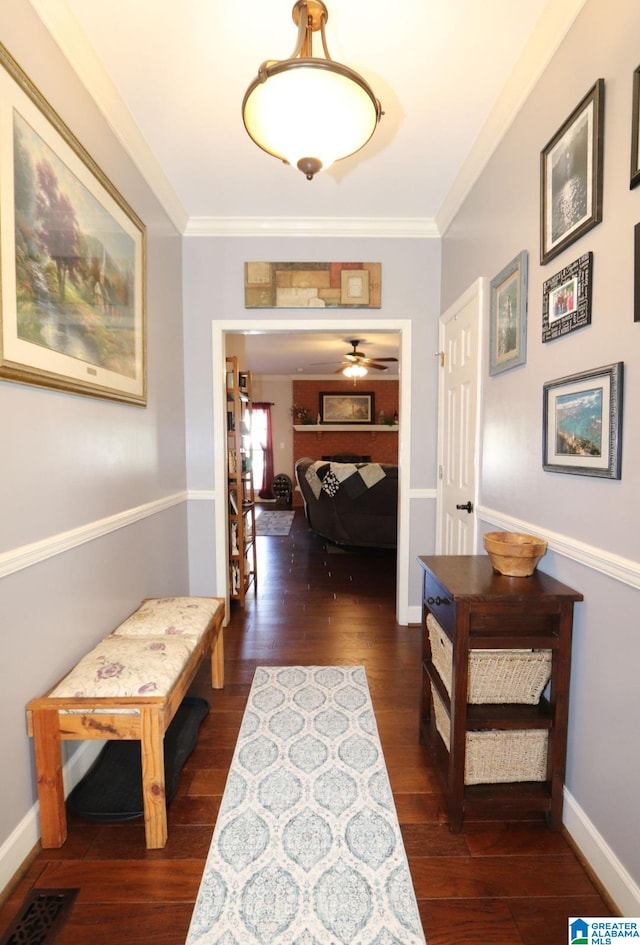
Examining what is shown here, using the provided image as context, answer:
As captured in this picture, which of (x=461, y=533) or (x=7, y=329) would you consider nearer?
(x=7, y=329)

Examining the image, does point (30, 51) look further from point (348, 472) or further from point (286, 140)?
point (348, 472)

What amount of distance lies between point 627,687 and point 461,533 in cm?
130

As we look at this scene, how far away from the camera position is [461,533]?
242 centimetres

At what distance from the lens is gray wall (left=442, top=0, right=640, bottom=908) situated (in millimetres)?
1111

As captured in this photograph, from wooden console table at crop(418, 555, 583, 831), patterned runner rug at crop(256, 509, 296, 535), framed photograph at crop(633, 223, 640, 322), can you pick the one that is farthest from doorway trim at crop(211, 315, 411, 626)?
patterned runner rug at crop(256, 509, 296, 535)

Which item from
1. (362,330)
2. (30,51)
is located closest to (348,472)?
(362,330)

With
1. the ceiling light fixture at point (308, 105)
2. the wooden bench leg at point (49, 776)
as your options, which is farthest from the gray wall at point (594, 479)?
the wooden bench leg at point (49, 776)

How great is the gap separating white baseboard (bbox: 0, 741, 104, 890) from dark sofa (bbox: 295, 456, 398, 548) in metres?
3.43

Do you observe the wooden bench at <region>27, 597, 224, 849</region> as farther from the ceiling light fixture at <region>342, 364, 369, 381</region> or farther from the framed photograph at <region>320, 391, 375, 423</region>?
the framed photograph at <region>320, 391, 375, 423</region>

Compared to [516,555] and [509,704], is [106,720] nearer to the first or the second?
[509,704]

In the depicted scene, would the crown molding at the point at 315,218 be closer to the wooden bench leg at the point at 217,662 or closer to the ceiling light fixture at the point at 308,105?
the ceiling light fixture at the point at 308,105

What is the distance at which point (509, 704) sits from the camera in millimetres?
1436

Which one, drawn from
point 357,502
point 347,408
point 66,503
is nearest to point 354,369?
point 347,408

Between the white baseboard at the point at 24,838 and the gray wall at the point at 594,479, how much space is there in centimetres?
170
